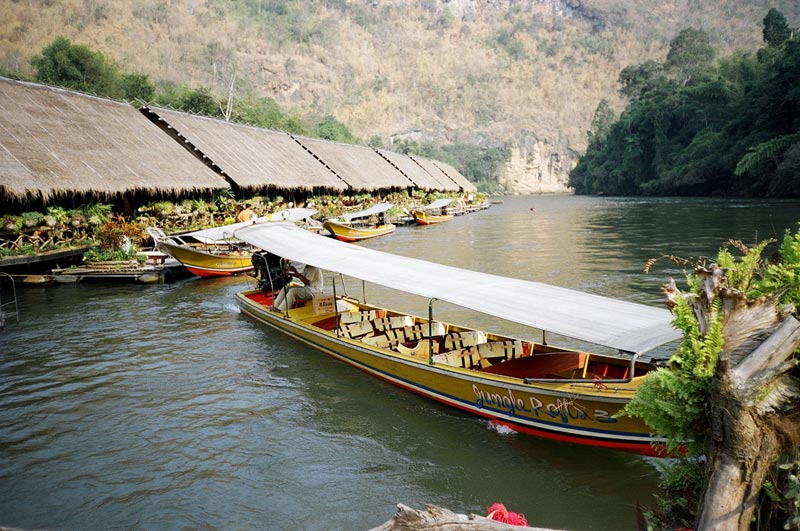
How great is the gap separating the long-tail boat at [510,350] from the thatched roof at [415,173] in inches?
1609

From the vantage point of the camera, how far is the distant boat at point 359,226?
27.1 meters

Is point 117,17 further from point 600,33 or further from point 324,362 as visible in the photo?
point 600,33

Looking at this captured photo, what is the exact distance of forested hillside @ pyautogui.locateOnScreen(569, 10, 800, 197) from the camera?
41969 millimetres

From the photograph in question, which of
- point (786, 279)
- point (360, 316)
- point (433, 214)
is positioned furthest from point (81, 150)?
point (433, 214)

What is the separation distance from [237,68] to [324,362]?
12629 centimetres

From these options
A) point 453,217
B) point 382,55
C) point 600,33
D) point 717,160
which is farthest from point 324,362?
point 600,33

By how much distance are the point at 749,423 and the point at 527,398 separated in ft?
11.1

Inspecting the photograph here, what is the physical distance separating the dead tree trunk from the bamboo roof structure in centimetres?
3373

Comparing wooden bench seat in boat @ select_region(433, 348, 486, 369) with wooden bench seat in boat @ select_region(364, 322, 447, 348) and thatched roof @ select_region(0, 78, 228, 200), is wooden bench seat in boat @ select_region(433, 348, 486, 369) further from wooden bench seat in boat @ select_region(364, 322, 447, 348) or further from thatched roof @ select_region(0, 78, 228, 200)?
thatched roof @ select_region(0, 78, 228, 200)

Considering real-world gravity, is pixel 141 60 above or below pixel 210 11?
below

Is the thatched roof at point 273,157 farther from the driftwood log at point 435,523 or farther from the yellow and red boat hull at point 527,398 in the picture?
the driftwood log at point 435,523

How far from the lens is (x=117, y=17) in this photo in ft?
371

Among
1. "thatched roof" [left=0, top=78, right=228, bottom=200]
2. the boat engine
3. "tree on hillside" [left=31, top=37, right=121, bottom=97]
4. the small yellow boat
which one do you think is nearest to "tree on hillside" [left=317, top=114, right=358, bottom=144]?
"tree on hillside" [left=31, top=37, right=121, bottom=97]

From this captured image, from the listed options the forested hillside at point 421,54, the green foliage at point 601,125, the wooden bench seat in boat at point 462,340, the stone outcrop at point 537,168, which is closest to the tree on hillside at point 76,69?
the forested hillside at point 421,54
